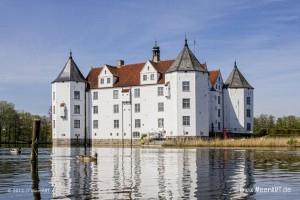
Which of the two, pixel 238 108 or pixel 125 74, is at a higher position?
pixel 125 74

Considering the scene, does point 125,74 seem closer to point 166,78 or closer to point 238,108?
point 166,78

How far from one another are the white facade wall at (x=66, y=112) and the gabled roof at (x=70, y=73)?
2.35 ft

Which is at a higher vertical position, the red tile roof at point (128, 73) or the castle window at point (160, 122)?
the red tile roof at point (128, 73)

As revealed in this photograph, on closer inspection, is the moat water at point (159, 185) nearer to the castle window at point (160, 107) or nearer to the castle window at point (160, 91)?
the castle window at point (160, 107)

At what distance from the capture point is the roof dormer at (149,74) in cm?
7750

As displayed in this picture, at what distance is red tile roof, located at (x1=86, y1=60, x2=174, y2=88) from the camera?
79000 mm

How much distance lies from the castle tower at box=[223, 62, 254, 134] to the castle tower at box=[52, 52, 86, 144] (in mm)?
22789

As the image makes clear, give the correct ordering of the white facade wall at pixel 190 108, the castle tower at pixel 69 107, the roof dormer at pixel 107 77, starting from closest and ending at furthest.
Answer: the white facade wall at pixel 190 108 → the castle tower at pixel 69 107 → the roof dormer at pixel 107 77

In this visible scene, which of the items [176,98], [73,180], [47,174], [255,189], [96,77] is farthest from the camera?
[96,77]

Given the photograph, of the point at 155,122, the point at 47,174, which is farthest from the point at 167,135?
the point at 47,174

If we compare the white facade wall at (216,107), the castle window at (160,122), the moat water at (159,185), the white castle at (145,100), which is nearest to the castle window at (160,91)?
the white castle at (145,100)

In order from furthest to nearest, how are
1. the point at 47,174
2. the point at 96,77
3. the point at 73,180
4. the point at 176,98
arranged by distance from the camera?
the point at 96,77 → the point at 176,98 → the point at 47,174 → the point at 73,180

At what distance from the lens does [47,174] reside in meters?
23.4

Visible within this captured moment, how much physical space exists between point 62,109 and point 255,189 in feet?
221
